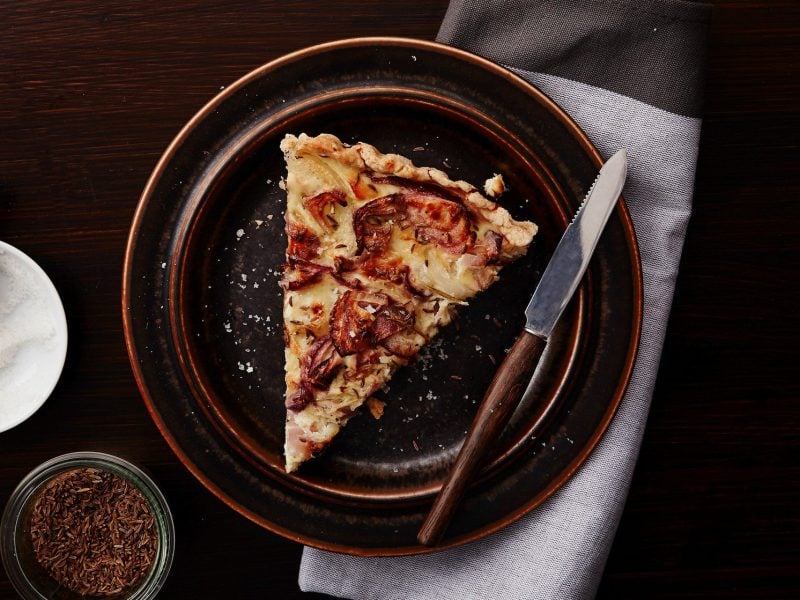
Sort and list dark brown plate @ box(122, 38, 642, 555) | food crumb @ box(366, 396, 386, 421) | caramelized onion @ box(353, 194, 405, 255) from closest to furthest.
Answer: caramelized onion @ box(353, 194, 405, 255), dark brown plate @ box(122, 38, 642, 555), food crumb @ box(366, 396, 386, 421)

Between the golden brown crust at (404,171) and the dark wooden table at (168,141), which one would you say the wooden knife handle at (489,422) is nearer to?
the golden brown crust at (404,171)

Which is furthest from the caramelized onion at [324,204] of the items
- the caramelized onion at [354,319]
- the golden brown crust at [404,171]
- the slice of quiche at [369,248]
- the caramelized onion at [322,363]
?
the caramelized onion at [322,363]

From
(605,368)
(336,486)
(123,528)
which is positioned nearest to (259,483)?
(336,486)

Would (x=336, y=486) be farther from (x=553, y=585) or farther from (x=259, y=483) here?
(x=553, y=585)

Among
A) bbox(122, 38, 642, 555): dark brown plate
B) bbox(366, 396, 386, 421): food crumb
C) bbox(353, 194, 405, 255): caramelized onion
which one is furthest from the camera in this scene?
bbox(366, 396, 386, 421): food crumb

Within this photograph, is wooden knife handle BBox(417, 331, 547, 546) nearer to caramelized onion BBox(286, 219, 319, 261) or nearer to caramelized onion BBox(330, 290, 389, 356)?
caramelized onion BBox(330, 290, 389, 356)

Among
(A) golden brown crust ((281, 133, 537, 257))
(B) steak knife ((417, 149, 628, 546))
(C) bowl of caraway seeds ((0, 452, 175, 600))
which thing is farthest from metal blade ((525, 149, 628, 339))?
(C) bowl of caraway seeds ((0, 452, 175, 600))

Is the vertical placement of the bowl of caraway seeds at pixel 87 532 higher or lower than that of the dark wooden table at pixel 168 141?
lower
